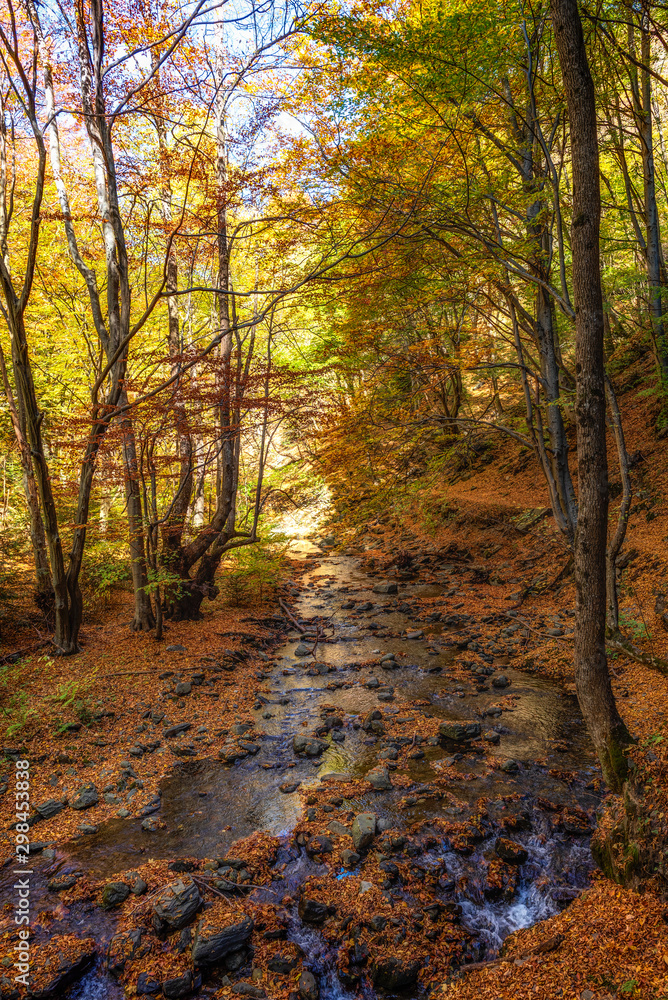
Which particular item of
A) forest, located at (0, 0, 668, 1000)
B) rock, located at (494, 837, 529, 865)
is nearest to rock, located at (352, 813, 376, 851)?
forest, located at (0, 0, 668, 1000)

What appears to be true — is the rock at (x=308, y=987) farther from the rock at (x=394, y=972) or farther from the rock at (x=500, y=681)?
the rock at (x=500, y=681)

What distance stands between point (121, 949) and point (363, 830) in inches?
75.6

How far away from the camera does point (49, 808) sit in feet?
15.4

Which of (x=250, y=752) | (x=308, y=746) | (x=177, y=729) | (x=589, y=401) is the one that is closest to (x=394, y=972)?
(x=308, y=746)

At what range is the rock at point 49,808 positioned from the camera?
15.3ft

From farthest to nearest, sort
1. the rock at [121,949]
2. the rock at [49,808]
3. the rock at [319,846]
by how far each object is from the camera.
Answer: the rock at [49,808] < the rock at [319,846] < the rock at [121,949]

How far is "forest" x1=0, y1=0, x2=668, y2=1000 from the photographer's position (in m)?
3.38

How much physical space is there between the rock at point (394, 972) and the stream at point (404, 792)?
0.07 metres

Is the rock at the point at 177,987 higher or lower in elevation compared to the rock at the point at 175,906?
lower

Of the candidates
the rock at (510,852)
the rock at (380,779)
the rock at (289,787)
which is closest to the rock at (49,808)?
the rock at (289,787)

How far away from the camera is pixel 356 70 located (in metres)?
8.31

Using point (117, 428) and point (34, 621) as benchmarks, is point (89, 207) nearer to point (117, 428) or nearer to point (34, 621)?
point (117, 428)

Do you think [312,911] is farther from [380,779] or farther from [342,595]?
[342,595]

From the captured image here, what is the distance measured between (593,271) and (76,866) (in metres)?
6.28
